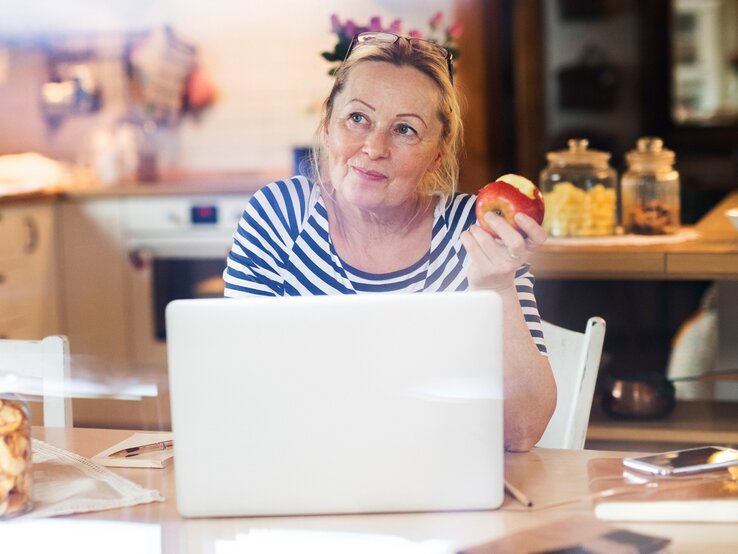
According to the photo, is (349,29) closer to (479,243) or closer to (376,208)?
(376,208)

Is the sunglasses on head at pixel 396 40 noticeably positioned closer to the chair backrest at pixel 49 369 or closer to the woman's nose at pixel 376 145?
the woman's nose at pixel 376 145

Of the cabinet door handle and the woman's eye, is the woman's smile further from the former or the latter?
the cabinet door handle

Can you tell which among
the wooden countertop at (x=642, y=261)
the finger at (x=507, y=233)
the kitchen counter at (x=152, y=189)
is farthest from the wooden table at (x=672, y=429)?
the kitchen counter at (x=152, y=189)

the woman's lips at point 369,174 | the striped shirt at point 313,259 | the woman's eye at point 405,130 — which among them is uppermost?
the woman's eye at point 405,130

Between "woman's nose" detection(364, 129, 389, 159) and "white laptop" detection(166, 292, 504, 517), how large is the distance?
16.0 inches

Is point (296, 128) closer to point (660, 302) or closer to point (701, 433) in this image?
point (660, 302)

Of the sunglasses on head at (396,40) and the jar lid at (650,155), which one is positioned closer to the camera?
the sunglasses on head at (396,40)

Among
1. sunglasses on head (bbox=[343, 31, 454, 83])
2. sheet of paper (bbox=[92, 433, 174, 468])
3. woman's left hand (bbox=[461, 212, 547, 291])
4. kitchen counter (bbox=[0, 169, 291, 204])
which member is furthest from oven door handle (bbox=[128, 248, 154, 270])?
woman's left hand (bbox=[461, 212, 547, 291])

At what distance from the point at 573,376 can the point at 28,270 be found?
2.09m

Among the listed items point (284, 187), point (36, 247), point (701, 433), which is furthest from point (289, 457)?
point (36, 247)

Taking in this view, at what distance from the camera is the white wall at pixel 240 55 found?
3.38 meters

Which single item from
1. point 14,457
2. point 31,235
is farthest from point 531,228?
point 31,235

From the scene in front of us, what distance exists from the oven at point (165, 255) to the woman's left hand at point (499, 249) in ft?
6.90

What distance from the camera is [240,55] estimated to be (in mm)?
3430
